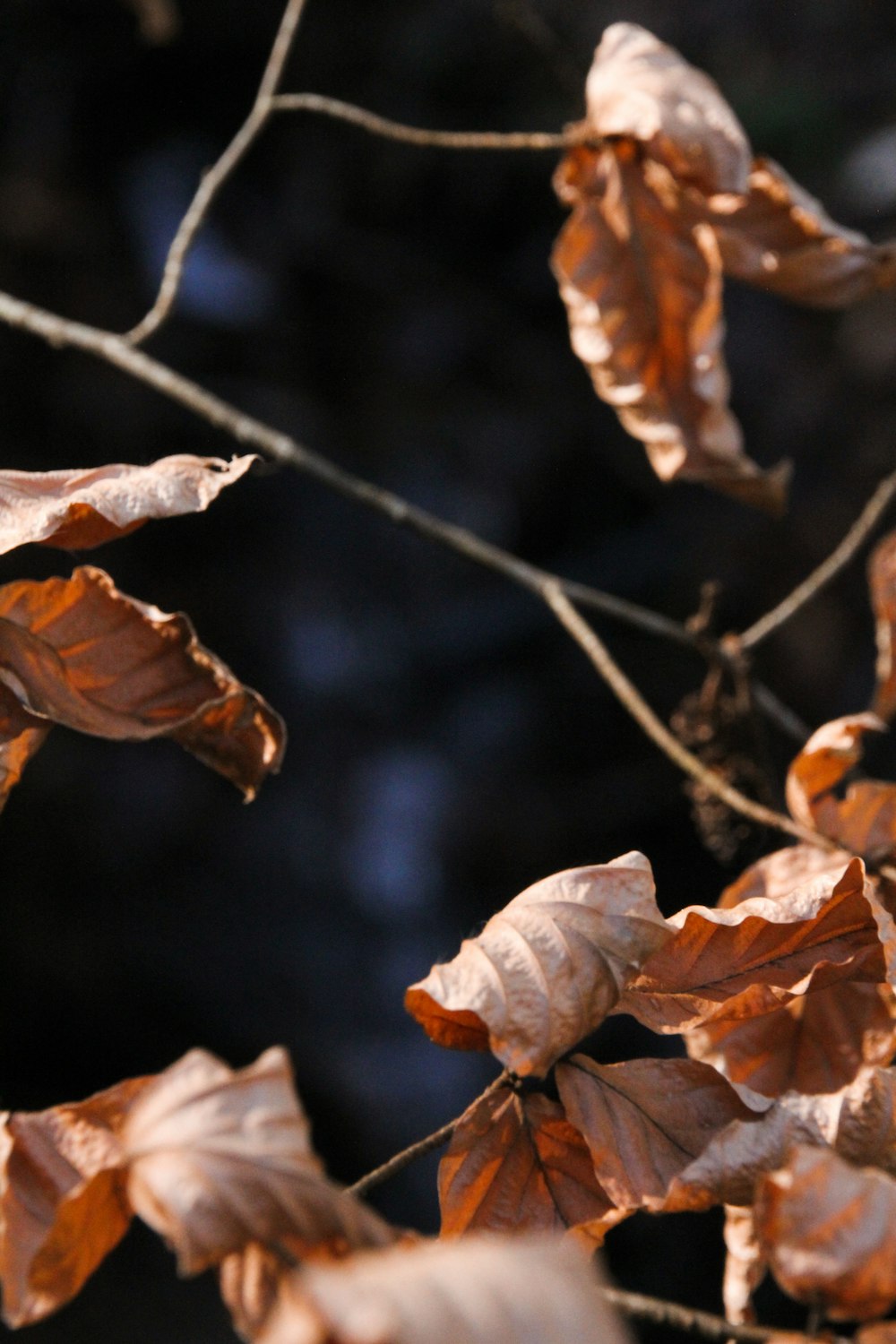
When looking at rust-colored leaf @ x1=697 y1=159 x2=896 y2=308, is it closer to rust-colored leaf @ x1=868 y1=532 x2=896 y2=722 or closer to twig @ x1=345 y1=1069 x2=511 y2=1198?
rust-colored leaf @ x1=868 y1=532 x2=896 y2=722

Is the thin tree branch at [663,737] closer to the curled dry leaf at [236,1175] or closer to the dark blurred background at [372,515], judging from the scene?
the curled dry leaf at [236,1175]

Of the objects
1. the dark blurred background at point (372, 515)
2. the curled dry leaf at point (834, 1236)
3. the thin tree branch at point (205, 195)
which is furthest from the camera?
the dark blurred background at point (372, 515)

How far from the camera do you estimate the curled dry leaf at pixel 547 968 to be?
0.43m

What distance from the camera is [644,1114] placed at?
1.56 feet

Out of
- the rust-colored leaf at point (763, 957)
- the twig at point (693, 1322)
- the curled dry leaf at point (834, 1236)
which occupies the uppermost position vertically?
the rust-colored leaf at point (763, 957)

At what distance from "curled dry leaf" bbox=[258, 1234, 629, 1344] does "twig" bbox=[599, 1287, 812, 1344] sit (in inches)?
4.6

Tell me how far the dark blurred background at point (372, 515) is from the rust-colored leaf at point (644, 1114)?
4.49 ft

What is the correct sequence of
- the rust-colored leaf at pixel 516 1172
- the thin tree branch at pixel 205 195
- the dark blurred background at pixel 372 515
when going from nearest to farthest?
the rust-colored leaf at pixel 516 1172
the thin tree branch at pixel 205 195
the dark blurred background at pixel 372 515

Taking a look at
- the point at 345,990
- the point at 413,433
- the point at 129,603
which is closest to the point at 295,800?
the point at 345,990

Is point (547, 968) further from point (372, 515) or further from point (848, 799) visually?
point (372, 515)

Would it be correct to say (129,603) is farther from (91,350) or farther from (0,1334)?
(0,1334)

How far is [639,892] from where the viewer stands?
0.45m

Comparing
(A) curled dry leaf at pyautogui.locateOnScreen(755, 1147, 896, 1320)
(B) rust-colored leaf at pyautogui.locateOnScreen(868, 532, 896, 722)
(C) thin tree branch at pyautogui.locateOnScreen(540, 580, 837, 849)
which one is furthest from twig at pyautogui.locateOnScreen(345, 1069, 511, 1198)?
(B) rust-colored leaf at pyautogui.locateOnScreen(868, 532, 896, 722)

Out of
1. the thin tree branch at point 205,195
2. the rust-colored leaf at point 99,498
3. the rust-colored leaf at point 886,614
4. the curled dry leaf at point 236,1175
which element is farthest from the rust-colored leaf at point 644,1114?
the thin tree branch at point 205,195
